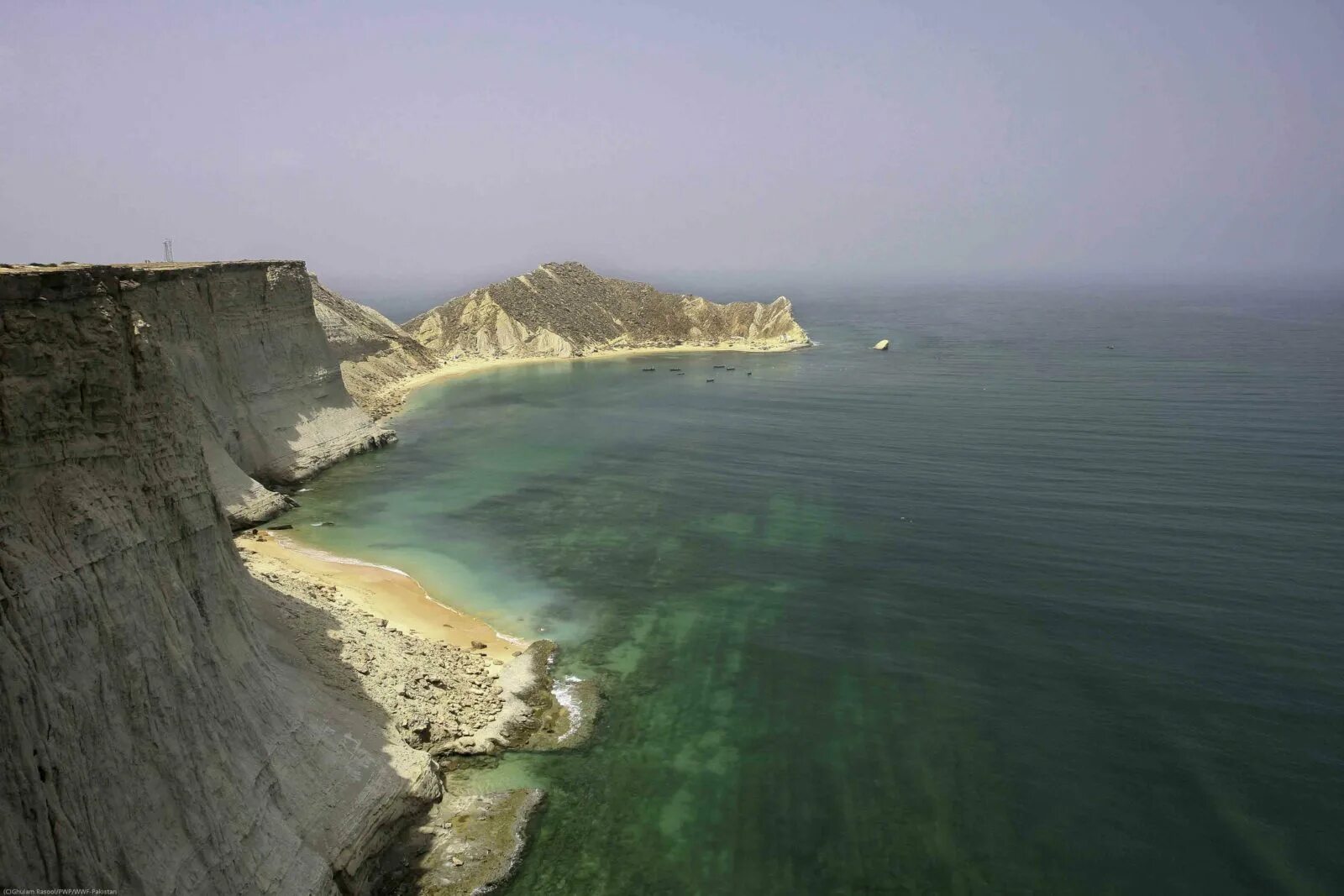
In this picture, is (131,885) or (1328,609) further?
(1328,609)

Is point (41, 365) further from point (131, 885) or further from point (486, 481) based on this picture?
point (486, 481)

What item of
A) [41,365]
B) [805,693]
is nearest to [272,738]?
[41,365]

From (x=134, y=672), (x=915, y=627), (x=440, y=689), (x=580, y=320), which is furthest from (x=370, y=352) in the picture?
(x=134, y=672)

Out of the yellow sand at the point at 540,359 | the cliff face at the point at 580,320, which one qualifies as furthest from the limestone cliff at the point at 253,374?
the cliff face at the point at 580,320

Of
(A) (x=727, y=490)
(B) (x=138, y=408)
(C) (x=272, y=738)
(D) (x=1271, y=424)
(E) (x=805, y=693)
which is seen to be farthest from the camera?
(D) (x=1271, y=424)

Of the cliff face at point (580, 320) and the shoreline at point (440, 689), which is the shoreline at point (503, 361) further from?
the shoreline at point (440, 689)

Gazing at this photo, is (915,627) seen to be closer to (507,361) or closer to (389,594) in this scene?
(389,594)

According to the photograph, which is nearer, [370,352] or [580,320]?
[370,352]

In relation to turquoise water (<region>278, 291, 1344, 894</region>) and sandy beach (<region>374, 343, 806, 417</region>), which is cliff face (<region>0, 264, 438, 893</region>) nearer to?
turquoise water (<region>278, 291, 1344, 894</region>)
